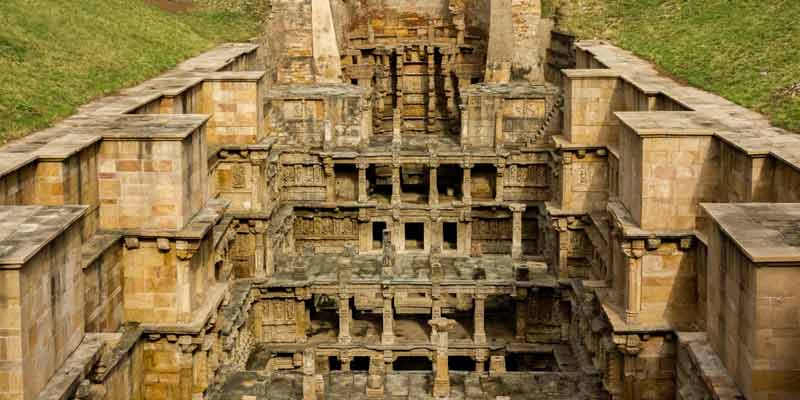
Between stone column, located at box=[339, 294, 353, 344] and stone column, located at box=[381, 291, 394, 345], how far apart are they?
1084mm

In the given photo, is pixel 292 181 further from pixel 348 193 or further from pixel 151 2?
pixel 151 2

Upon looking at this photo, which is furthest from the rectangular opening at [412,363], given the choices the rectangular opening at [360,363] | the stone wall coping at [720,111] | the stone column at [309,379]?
the stone wall coping at [720,111]

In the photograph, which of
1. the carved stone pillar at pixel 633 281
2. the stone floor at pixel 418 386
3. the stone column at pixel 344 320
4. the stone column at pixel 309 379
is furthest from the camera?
the stone column at pixel 344 320

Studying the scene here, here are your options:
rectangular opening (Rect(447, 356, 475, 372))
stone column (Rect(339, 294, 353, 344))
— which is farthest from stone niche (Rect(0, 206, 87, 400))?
rectangular opening (Rect(447, 356, 475, 372))

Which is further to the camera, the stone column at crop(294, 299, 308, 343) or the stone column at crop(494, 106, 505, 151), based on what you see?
the stone column at crop(494, 106, 505, 151)

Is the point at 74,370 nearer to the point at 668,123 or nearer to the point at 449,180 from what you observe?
the point at 668,123

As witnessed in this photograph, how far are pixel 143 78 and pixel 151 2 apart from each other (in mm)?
13354

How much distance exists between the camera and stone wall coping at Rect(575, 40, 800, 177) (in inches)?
920

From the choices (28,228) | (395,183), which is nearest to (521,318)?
(395,183)

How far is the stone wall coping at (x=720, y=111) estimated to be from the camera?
23.4 m

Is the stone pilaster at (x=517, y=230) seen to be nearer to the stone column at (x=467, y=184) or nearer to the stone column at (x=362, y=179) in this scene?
the stone column at (x=467, y=184)

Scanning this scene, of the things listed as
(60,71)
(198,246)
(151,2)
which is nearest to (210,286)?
(198,246)

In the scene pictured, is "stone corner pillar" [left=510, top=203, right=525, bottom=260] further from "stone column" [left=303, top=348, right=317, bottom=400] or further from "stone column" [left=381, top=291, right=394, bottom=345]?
"stone column" [left=303, top=348, right=317, bottom=400]

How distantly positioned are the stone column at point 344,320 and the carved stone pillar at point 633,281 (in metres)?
12.9
